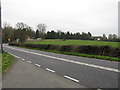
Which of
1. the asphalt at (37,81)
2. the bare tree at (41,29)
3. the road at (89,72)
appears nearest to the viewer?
the asphalt at (37,81)

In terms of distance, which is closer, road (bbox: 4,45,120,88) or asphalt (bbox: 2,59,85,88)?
asphalt (bbox: 2,59,85,88)

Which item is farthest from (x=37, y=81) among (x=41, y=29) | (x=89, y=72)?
(x=41, y=29)

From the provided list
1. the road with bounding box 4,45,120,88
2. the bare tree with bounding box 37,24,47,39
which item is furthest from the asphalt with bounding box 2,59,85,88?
the bare tree with bounding box 37,24,47,39

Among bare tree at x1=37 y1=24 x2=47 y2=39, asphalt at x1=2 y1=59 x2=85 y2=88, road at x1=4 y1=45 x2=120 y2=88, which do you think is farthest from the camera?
bare tree at x1=37 y1=24 x2=47 y2=39

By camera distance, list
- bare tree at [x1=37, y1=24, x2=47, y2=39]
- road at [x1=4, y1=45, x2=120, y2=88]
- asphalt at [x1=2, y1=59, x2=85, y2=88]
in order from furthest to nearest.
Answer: bare tree at [x1=37, y1=24, x2=47, y2=39] < road at [x1=4, y1=45, x2=120, y2=88] < asphalt at [x1=2, y1=59, x2=85, y2=88]

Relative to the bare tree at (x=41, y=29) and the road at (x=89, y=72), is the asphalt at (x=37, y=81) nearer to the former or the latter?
the road at (x=89, y=72)

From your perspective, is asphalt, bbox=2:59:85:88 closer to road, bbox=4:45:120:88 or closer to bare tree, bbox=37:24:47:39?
road, bbox=4:45:120:88

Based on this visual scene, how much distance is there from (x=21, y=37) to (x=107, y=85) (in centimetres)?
6995

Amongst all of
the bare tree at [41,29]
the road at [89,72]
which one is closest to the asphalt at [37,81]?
the road at [89,72]

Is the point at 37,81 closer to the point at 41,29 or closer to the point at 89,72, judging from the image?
the point at 89,72

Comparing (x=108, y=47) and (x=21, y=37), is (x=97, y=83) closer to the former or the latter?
(x=108, y=47)

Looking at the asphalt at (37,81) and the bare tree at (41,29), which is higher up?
the bare tree at (41,29)

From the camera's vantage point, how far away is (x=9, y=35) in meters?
87.8

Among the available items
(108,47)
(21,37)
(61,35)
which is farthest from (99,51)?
(61,35)
